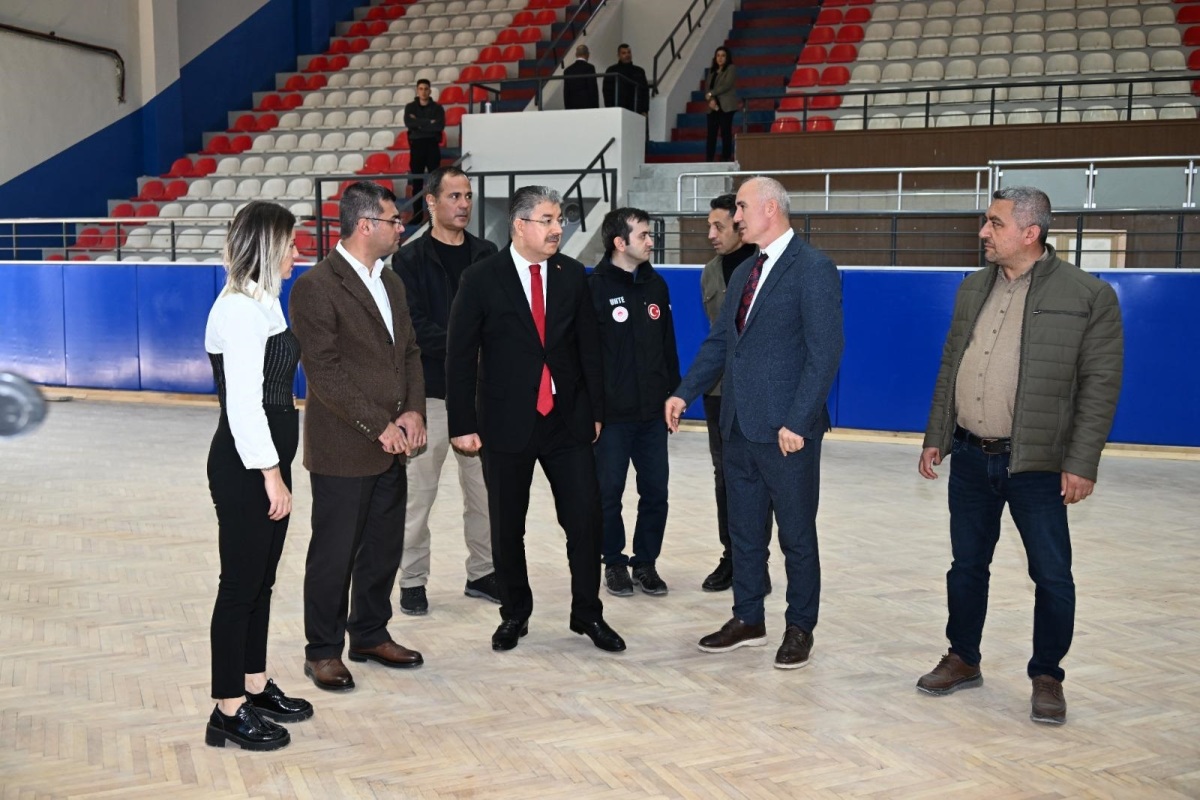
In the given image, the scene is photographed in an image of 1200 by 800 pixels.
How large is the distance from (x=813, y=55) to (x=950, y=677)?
1316 centimetres

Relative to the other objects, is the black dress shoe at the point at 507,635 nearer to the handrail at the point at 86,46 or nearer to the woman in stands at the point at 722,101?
the woman in stands at the point at 722,101

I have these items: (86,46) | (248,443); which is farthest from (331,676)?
(86,46)

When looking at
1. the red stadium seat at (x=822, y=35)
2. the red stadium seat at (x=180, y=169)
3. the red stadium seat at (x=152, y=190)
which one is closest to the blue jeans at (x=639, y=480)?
the red stadium seat at (x=822, y=35)

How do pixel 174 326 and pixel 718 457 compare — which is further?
pixel 174 326

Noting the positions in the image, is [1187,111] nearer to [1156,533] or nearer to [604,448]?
[1156,533]

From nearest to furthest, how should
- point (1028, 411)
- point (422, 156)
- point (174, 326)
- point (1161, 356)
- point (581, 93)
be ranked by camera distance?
1. point (1028, 411)
2. point (1161, 356)
3. point (174, 326)
4. point (422, 156)
5. point (581, 93)

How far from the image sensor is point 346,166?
635 inches

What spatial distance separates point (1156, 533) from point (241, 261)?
17.9 ft

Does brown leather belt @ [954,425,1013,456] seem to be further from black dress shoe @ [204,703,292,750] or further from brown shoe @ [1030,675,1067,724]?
black dress shoe @ [204,703,292,750]

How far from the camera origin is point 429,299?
5.05m

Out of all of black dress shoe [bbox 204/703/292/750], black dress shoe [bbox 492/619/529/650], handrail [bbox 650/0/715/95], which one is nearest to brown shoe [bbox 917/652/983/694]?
black dress shoe [bbox 492/619/529/650]

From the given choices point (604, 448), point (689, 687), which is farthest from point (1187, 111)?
point (689, 687)

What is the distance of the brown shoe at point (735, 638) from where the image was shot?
4.63 metres

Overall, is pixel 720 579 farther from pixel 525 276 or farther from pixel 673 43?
pixel 673 43
